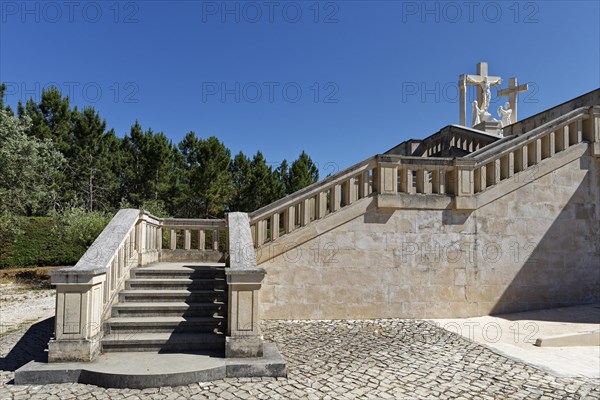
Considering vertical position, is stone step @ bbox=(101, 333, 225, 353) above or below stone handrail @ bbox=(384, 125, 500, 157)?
below

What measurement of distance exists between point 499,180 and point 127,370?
7.51m

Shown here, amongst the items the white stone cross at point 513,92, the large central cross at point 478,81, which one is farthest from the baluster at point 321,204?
the white stone cross at point 513,92

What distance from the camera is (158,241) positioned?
870 cm

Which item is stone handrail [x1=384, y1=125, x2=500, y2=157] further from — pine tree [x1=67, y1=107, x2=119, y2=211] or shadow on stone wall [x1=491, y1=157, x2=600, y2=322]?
pine tree [x1=67, y1=107, x2=119, y2=211]

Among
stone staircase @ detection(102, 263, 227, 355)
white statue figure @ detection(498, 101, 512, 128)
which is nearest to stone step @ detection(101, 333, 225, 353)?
stone staircase @ detection(102, 263, 227, 355)

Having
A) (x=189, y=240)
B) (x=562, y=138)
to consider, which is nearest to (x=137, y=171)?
(x=189, y=240)

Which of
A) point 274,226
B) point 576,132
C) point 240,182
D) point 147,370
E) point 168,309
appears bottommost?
point 147,370

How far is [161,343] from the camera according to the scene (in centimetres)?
499

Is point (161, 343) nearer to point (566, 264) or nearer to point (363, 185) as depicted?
point (363, 185)

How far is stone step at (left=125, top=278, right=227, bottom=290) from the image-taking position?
6102 millimetres

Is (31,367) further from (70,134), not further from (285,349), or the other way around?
(70,134)

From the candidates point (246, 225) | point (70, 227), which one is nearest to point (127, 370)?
point (246, 225)

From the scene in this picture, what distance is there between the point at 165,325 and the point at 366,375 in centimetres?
279

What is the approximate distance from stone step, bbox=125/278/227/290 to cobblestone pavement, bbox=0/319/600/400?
4.20ft
